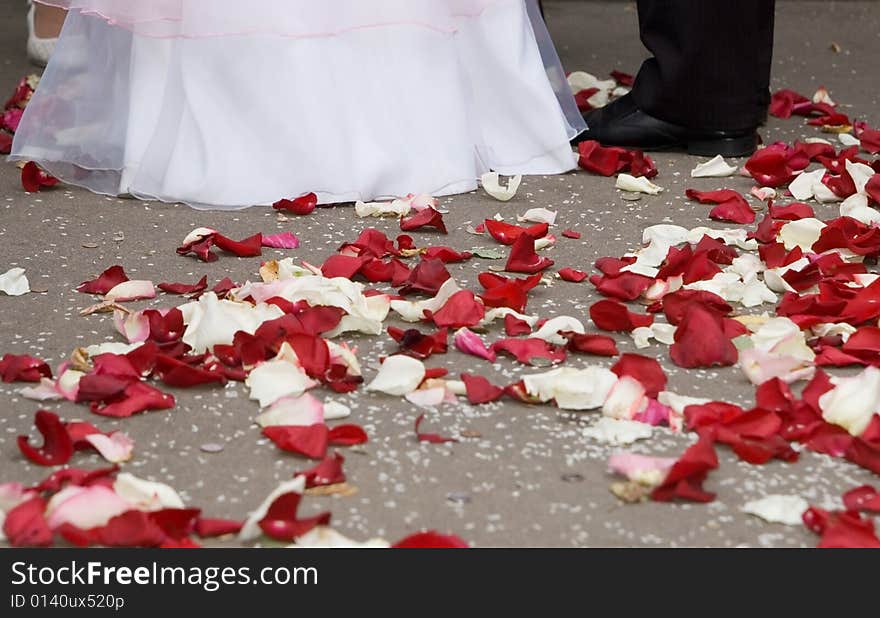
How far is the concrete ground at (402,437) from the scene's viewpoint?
0.94m

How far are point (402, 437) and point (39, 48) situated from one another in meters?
1.88

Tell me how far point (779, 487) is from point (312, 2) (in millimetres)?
1021

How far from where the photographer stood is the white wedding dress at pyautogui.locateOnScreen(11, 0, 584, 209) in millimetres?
1713

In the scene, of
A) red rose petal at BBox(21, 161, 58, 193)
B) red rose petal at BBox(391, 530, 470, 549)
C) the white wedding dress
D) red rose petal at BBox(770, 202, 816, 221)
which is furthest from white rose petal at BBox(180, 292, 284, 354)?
red rose petal at BBox(770, 202, 816, 221)

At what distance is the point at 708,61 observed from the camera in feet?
6.33

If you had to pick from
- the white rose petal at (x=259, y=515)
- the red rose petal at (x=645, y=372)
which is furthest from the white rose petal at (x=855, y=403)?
the white rose petal at (x=259, y=515)

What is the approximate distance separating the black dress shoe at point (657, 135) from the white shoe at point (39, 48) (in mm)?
1229

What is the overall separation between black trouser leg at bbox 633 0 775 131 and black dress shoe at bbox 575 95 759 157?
0.02 m

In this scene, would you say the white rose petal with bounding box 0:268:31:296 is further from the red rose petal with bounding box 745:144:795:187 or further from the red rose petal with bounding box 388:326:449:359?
the red rose petal with bounding box 745:144:795:187

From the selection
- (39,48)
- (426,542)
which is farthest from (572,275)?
(39,48)

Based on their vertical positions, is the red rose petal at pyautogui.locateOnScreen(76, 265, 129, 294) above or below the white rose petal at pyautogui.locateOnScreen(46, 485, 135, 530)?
below

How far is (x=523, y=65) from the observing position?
6.13 ft
